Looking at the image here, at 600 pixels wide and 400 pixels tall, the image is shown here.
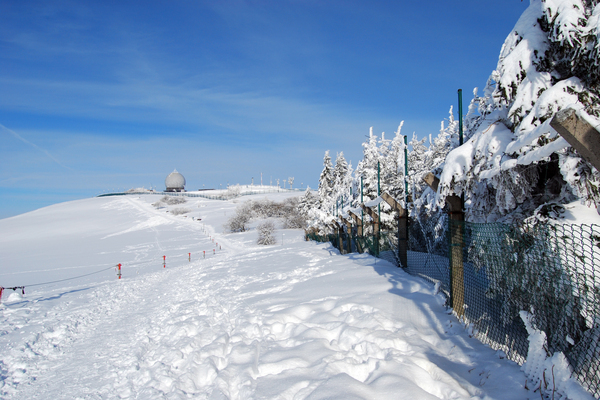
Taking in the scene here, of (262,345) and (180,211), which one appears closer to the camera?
(262,345)

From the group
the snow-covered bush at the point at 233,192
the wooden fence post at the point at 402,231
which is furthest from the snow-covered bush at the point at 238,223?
the snow-covered bush at the point at 233,192

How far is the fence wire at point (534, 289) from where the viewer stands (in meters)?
3.87

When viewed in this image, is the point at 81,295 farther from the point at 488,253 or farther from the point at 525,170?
the point at 525,170

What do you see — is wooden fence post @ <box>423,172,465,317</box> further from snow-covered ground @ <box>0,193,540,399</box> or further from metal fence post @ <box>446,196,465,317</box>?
snow-covered ground @ <box>0,193,540,399</box>

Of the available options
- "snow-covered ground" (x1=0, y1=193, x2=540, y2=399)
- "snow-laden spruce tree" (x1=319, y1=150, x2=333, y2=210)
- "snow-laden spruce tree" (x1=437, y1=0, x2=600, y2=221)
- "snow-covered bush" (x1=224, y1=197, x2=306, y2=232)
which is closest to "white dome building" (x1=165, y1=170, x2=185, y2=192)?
"snow-covered bush" (x1=224, y1=197, x2=306, y2=232)

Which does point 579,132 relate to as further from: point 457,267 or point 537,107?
point 457,267

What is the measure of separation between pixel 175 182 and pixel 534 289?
136615 mm

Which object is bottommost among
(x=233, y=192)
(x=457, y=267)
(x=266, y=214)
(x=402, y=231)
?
(x=457, y=267)

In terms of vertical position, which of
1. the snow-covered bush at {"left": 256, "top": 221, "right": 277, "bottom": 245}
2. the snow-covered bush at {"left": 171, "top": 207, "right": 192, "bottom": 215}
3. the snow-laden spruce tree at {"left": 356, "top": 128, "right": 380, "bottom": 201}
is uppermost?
the snow-laden spruce tree at {"left": 356, "top": 128, "right": 380, "bottom": 201}

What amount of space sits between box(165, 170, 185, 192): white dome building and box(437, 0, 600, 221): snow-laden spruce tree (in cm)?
13446

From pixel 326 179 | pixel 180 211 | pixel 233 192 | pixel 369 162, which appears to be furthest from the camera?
pixel 233 192

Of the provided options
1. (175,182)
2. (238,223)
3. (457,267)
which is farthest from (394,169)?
(175,182)

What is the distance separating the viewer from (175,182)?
13162 cm

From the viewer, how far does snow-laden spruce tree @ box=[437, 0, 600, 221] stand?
500 cm
